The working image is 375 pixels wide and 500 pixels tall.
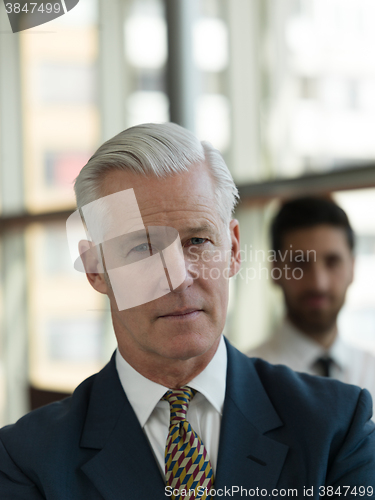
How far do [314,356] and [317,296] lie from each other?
7.5 inches

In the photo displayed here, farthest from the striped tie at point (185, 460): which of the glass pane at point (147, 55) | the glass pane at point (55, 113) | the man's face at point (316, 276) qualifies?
the glass pane at point (55, 113)

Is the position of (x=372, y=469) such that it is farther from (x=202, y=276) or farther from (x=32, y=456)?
(x=32, y=456)

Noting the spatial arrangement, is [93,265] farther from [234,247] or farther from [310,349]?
[310,349]

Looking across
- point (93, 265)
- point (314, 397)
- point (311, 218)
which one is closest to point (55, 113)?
point (311, 218)

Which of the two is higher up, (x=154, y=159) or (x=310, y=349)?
(x=154, y=159)

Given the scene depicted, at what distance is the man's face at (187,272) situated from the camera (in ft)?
3.18

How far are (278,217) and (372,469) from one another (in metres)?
1.11

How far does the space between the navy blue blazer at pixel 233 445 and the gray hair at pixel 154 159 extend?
376mm

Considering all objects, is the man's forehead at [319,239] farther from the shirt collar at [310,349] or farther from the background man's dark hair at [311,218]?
the shirt collar at [310,349]

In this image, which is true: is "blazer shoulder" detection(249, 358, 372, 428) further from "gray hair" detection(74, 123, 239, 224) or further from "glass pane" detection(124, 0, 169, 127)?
"glass pane" detection(124, 0, 169, 127)

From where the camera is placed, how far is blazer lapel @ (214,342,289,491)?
3.22 feet

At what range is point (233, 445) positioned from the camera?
1.01 metres

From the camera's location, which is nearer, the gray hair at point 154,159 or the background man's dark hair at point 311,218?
the gray hair at point 154,159

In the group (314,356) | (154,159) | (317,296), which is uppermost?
(154,159)
